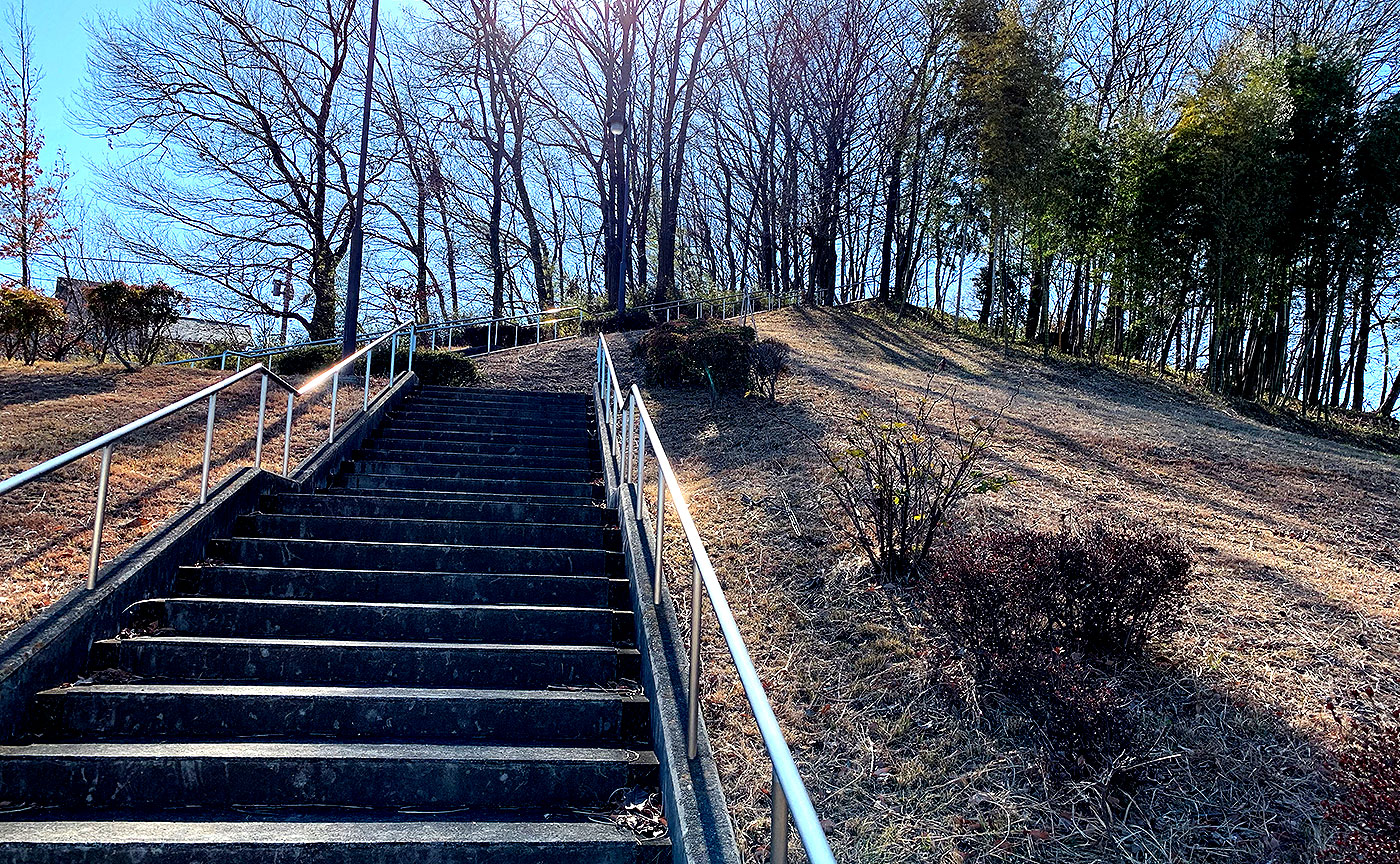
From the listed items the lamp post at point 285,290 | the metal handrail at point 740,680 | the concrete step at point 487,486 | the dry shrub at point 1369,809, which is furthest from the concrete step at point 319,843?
the lamp post at point 285,290

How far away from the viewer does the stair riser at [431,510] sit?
17.9 ft

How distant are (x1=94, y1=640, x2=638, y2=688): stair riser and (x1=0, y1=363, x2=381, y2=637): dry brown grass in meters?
0.72

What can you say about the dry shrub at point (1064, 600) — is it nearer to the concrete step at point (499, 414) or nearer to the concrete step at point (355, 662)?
the concrete step at point (355, 662)

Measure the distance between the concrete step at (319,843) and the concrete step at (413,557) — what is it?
204 centimetres

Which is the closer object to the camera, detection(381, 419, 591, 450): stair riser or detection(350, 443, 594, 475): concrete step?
detection(350, 443, 594, 475): concrete step

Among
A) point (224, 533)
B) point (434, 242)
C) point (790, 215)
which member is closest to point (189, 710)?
point (224, 533)

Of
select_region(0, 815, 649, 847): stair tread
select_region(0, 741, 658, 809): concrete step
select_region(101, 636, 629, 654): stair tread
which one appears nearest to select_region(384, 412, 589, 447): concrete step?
select_region(101, 636, 629, 654): stair tread

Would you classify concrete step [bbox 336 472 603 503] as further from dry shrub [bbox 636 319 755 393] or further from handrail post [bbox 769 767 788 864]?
handrail post [bbox 769 767 788 864]

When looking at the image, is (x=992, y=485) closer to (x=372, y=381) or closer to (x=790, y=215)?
(x=372, y=381)

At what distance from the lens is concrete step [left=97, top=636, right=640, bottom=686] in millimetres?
3547

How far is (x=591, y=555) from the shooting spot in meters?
4.81

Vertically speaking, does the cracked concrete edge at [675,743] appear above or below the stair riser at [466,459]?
below

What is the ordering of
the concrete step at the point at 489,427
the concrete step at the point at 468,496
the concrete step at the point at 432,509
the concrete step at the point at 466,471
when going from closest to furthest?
the concrete step at the point at 432,509 → the concrete step at the point at 468,496 → the concrete step at the point at 466,471 → the concrete step at the point at 489,427

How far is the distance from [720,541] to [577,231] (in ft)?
93.8
